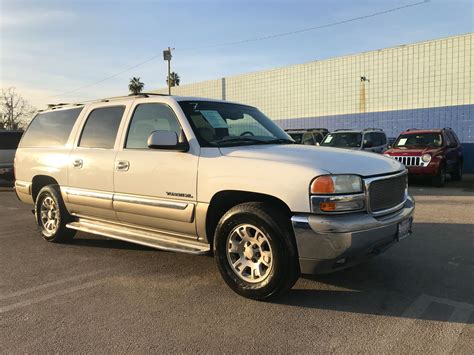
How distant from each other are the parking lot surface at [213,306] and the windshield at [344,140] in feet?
28.2

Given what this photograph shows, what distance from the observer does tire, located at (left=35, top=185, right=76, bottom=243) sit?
6.02 m

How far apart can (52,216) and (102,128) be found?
5.54 ft

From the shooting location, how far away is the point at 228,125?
4.91 meters

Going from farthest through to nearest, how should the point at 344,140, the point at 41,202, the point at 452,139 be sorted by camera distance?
the point at 344,140 → the point at 452,139 → the point at 41,202

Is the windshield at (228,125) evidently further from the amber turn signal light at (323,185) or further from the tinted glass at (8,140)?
the tinted glass at (8,140)

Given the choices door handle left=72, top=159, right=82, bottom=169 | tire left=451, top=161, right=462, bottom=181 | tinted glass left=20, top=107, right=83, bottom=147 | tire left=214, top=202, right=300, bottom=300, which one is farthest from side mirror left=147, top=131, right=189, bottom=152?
tire left=451, top=161, right=462, bottom=181

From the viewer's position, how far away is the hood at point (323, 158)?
382 cm

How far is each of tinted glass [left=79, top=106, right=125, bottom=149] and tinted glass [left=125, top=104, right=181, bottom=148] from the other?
289mm

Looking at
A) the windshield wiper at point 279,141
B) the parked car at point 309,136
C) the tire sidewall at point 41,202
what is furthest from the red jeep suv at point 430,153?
the tire sidewall at point 41,202

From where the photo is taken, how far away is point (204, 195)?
428 centimetres

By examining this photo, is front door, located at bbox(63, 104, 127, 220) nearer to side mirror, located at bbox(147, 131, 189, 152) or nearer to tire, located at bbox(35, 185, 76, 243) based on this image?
tire, located at bbox(35, 185, 76, 243)

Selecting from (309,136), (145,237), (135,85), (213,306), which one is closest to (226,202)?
(213,306)

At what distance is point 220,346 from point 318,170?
1593 mm

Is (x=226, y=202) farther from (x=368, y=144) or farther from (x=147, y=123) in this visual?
(x=368, y=144)
